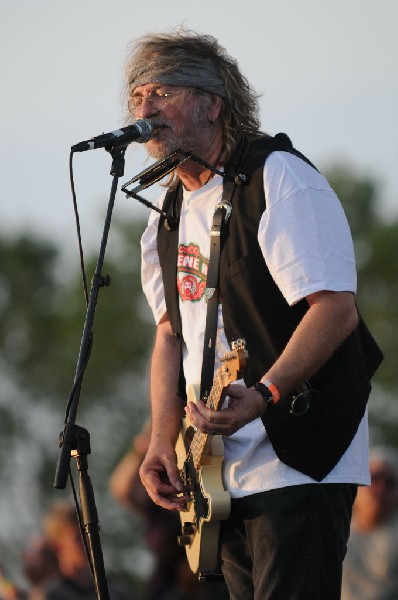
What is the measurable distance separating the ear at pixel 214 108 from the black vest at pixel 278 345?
32 centimetres

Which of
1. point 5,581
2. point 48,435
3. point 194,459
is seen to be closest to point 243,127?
point 194,459

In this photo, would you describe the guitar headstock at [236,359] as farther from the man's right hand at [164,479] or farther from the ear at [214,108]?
the ear at [214,108]

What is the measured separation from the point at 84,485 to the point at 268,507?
61 centimetres

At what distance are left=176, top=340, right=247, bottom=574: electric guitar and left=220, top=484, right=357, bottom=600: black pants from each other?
0.42ft

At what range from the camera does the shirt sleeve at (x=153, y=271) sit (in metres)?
4.90

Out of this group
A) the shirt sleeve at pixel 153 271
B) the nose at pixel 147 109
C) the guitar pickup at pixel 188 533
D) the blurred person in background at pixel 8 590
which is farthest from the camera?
the blurred person in background at pixel 8 590

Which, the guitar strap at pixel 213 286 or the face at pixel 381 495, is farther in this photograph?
the face at pixel 381 495

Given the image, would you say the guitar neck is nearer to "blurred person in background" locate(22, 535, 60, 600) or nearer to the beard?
the beard

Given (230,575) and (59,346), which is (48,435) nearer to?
(59,346)

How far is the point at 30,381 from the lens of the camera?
95.9 feet

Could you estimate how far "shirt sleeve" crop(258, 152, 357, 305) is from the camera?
398 cm

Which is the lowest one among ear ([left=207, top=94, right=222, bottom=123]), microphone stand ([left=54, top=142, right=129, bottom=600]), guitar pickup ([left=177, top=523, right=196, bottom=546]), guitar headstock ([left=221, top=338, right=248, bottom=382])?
guitar pickup ([left=177, top=523, right=196, bottom=546])

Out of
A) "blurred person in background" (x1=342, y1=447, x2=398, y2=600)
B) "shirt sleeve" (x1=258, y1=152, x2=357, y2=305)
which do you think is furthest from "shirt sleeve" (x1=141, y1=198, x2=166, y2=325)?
"blurred person in background" (x1=342, y1=447, x2=398, y2=600)

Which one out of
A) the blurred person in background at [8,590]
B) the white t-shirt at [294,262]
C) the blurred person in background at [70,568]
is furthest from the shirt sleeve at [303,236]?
the blurred person in background at [8,590]
